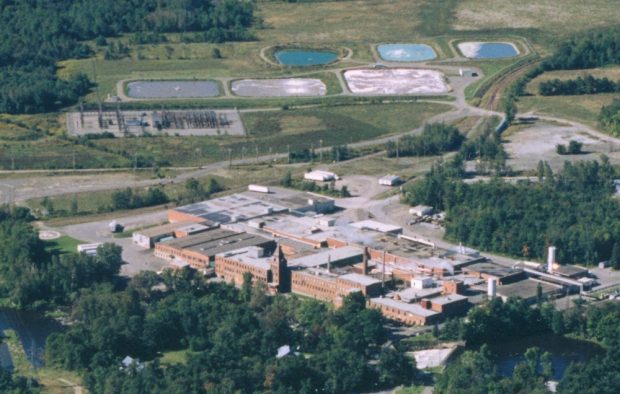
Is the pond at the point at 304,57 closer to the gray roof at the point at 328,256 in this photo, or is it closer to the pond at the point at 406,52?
the pond at the point at 406,52

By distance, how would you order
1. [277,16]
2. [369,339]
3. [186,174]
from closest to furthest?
1. [369,339]
2. [186,174]
3. [277,16]

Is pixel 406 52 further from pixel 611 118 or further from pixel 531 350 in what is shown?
pixel 531 350

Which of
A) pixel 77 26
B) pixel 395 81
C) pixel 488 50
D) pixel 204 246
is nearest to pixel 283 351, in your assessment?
pixel 204 246

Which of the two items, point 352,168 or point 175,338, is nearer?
point 175,338

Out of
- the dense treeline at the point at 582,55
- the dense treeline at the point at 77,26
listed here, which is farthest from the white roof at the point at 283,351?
the dense treeline at the point at 582,55

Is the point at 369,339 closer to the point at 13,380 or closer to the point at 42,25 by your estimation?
the point at 13,380

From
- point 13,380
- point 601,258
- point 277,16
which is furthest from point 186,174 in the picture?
point 277,16

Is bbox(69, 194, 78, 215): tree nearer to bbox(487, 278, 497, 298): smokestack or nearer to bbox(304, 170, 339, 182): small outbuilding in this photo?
bbox(304, 170, 339, 182): small outbuilding
